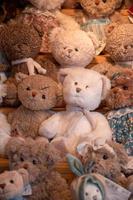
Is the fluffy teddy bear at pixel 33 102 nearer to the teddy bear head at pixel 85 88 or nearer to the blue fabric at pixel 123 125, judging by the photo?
the teddy bear head at pixel 85 88

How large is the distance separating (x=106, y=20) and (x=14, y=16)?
0.32 meters

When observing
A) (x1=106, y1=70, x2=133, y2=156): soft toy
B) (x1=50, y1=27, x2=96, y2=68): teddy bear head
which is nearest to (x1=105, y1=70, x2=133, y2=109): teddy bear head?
(x1=106, y1=70, x2=133, y2=156): soft toy

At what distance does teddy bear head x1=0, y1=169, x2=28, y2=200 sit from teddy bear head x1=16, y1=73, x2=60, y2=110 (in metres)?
0.27

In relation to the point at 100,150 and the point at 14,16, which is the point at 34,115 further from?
the point at 14,16

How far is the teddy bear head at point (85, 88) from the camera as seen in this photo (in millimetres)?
1574

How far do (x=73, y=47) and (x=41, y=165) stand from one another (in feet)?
1.34

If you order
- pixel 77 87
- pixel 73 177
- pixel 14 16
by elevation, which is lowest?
pixel 73 177

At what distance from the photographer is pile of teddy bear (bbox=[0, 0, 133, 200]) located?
56.2 inches

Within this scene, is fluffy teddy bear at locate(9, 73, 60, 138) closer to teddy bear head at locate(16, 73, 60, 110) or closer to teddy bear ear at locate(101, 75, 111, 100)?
teddy bear head at locate(16, 73, 60, 110)

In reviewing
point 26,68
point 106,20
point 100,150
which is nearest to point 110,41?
point 106,20

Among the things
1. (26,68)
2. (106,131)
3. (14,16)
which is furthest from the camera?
(14,16)

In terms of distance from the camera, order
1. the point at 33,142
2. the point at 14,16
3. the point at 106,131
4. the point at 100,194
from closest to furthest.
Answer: the point at 100,194 < the point at 33,142 < the point at 106,131 < the point at 14,16

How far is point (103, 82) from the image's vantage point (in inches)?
64.0

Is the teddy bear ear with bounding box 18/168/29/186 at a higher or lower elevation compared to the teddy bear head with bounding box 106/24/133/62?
lower
